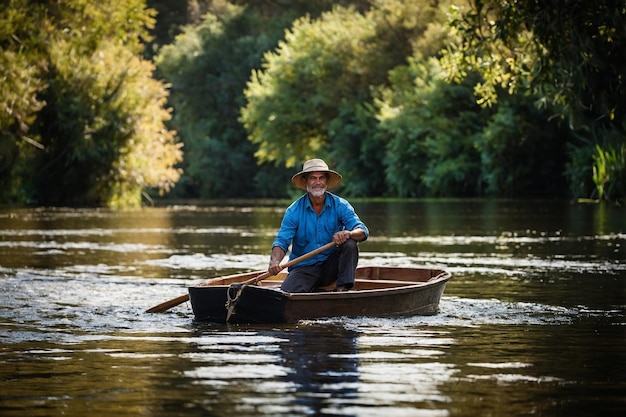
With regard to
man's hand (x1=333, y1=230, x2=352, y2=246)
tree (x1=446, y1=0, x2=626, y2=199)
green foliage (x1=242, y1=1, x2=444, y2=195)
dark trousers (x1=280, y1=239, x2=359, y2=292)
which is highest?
green foliage (x1=242, y1=1, x2=444, y2=195)

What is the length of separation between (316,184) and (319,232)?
1.76 feet

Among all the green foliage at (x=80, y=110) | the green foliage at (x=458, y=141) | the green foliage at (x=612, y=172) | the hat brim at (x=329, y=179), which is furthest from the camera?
the green foliage at (x=458, y=141)

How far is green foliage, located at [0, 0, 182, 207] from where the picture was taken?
48.2 m

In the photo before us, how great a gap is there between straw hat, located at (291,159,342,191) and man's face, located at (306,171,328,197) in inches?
3.0

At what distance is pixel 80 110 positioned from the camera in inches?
1927

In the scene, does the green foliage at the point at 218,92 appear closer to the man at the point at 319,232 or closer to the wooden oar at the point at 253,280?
the wooden oar at the point at 253,280

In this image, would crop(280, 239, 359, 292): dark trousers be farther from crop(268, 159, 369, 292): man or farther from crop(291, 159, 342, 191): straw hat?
crop(291, 159, 342, 191): straw hat

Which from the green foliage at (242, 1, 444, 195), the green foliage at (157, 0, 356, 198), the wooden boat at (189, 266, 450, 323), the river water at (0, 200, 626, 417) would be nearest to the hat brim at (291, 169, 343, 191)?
the wooden boat at (189, 266, 450, 323)

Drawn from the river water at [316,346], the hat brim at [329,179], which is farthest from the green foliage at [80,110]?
the hat brim at [329,179]

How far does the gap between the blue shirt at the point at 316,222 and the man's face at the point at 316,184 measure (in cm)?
19

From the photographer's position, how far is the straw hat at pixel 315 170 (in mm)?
13891

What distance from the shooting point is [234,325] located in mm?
13297

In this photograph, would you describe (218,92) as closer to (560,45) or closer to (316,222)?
(560,45)

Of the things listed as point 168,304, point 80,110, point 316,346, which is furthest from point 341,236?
point 80,110
